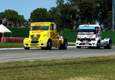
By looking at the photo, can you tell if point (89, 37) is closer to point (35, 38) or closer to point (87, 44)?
point (87, 44)

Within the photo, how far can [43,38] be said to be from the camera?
4525cm

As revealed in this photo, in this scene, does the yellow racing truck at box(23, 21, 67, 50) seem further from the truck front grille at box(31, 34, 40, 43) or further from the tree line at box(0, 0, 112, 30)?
the tree line at box(0, 0, 112, 30)

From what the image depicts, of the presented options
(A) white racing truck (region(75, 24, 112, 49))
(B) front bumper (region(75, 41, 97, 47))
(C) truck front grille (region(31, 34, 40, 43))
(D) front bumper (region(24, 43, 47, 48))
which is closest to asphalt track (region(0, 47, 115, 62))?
(D) front bumper (region(24, 43, 47, 48))

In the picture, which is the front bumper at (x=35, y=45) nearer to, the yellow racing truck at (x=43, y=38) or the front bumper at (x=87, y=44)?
the yellow racing truck at (x=43, y=38)

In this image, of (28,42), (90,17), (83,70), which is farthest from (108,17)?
(83,70)

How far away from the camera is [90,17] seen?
368 ft

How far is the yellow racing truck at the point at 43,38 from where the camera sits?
1772 inches

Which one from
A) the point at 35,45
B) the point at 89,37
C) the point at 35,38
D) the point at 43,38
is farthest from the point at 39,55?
the point at 89,37

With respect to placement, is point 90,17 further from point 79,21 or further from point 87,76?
point 87,76

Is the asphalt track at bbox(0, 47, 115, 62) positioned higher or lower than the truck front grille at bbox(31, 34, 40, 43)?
lower

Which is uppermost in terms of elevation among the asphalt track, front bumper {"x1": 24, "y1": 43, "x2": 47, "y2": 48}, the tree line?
the tree line

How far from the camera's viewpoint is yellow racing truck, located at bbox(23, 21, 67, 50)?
4500cm

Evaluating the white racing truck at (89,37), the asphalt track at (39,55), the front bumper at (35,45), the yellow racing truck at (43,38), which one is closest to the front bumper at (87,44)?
the white racing truck at (89,37)

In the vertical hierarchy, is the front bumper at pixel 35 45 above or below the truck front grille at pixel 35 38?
below
